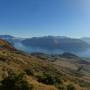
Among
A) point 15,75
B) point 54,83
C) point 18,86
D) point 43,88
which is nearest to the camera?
point 18,86

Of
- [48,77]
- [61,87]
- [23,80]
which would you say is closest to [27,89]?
[23,80]

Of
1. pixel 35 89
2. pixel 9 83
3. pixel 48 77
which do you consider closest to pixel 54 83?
pixel 48 77

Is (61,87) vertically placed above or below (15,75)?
below

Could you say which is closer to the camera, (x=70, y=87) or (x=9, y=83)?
(x=9, y=83)

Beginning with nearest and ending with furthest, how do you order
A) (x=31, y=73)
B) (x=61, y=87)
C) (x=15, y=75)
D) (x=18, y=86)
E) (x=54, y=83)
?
(x=18, y=86)
(x=15, y=75)
(x=61, y=87)
(x=54, y=83)
(x=31, y=73)

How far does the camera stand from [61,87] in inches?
1078

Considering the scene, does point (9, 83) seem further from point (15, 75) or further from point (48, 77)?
point (48, 77)

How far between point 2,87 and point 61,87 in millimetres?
8977

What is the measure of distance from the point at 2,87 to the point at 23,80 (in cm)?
207

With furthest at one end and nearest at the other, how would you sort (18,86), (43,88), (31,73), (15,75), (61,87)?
1. (31,73)
2. (61,87)
3. (43,88)
4. (15,75)
5. (18,86)

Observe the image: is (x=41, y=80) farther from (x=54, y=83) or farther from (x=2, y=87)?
(x=2, y=87)

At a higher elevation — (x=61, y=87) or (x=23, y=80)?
(x=23, y=80)

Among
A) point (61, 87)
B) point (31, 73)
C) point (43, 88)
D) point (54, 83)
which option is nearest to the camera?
point (43, 88)

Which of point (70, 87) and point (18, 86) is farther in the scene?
point (70, 87)
